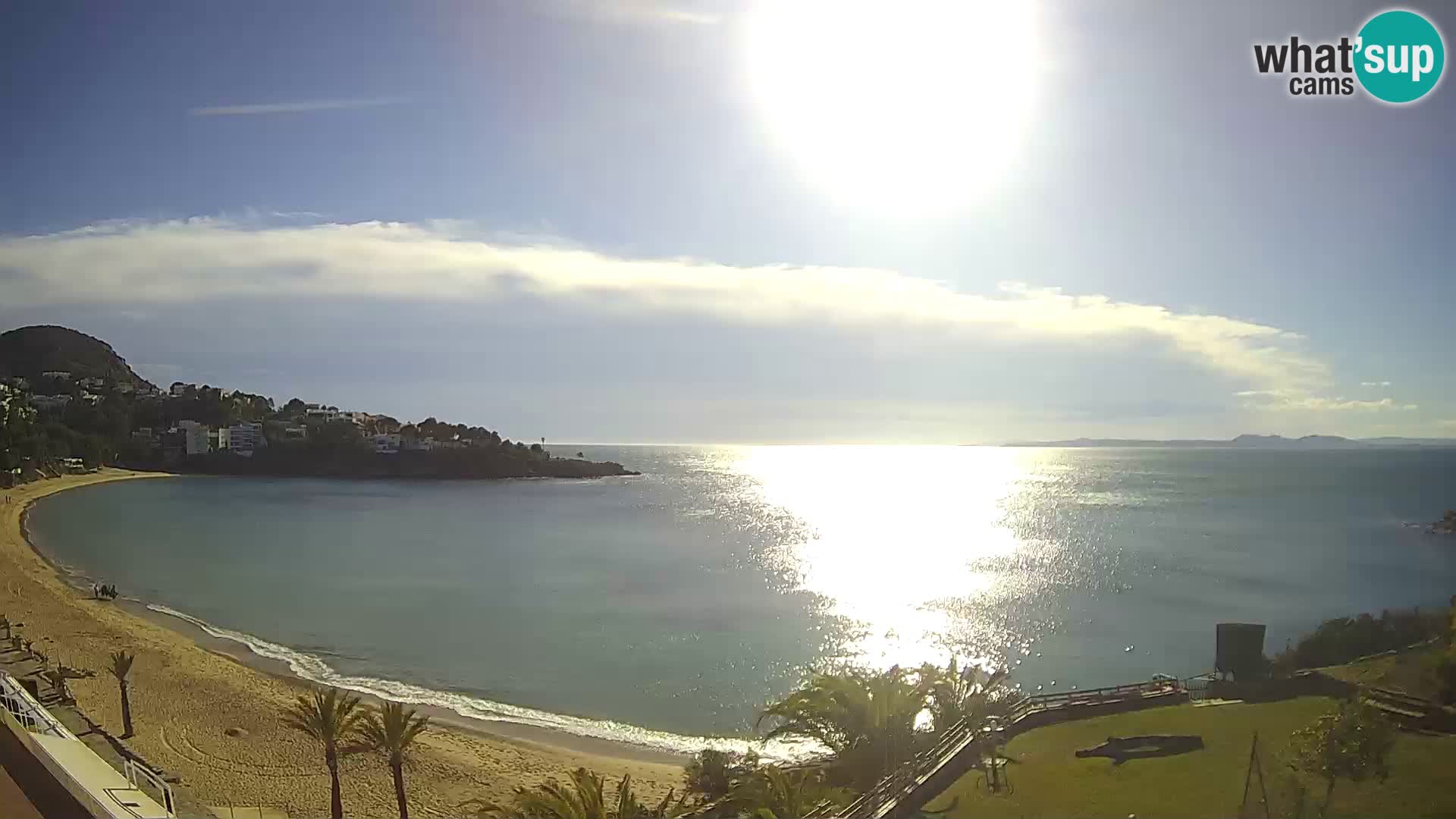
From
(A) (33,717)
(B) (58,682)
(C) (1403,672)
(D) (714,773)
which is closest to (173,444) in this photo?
(B) (58,682)

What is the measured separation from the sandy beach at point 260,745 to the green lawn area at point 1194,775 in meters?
10.3

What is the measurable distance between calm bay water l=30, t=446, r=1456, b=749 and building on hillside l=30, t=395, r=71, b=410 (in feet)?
167

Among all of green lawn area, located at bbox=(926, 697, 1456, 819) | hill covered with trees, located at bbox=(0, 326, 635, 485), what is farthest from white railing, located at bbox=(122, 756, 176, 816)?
hill covered with trees, located at bbox=(0, 326, 635, 485)

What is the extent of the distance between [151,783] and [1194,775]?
16.1m

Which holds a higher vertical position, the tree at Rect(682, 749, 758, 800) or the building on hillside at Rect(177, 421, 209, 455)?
the building on hillside at Rect(177, 421, 209, 455)

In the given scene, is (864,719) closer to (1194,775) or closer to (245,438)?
(1194,775)

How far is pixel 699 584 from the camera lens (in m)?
54.7

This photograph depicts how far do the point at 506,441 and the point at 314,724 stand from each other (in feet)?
498

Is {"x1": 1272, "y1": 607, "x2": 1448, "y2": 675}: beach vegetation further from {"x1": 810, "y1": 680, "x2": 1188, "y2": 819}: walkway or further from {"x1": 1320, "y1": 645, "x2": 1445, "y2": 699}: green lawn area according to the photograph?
{"x1": 810, "y1": 680, "x2": 1188, "y2": 819}: walkway

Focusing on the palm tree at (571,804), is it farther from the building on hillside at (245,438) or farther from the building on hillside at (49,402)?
the building on hillside at (245,438)

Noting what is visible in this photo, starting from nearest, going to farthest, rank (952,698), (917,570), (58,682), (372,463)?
1. (952,698)
2. (58,682)
3. (917,570)
4. (372,463)

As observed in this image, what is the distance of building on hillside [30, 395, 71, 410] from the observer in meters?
144

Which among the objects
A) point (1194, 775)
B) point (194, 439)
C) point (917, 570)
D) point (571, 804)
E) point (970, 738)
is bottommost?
point (917, 570)

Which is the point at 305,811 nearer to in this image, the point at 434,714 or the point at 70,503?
the point at 434,714
